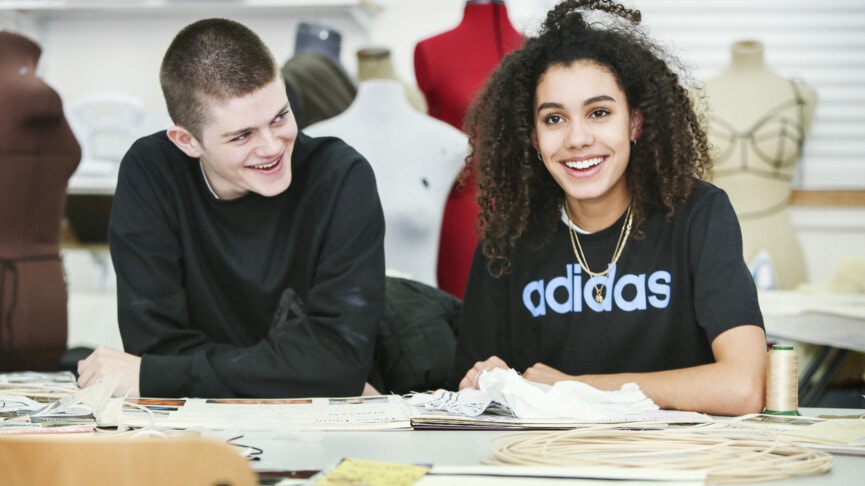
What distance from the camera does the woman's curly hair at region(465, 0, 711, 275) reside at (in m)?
1.99

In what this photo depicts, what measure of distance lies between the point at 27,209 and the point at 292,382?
127cm

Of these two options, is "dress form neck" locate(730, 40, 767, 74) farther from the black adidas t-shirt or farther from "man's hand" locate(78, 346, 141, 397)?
"man's hand" locate(78, 346, 141, 397)

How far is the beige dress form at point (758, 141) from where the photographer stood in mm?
3973

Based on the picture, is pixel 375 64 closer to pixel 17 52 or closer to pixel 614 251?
pixel 17 52

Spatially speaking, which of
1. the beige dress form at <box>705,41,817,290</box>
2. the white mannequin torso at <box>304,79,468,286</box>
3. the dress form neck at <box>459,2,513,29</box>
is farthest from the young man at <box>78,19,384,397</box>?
the beige dress form at <box>705,41,817,290</box>

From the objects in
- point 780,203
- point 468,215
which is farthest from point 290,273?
point 780,203

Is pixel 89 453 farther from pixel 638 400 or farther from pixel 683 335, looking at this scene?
pixel 683 335

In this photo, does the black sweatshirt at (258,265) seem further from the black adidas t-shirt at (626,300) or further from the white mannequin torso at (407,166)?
the white mannequin torso at (407,166)

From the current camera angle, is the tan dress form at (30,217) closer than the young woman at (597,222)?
No

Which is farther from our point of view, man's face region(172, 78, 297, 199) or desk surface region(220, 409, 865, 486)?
man's face region(172, 78, 297, 199)

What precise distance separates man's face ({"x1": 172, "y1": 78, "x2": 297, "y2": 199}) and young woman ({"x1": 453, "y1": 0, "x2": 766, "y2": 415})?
0.45 m

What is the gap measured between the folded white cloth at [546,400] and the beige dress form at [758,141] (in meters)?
2.59

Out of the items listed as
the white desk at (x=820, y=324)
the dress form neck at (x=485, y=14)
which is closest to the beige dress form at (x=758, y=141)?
the white desk at (x=820, y=324)

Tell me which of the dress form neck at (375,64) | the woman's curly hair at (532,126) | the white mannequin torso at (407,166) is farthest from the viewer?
the dress form neck at (375,64)
